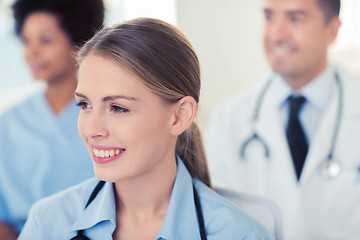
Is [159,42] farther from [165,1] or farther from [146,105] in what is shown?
[165,1]

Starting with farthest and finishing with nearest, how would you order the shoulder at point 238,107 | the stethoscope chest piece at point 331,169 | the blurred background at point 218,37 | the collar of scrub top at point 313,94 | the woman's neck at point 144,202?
the blurred background at point 218,37
the shoulder at point 238,107
the collar of scrub top at point 313,94
the stethoscope chest piece at point 331,169
the woman's neck at point 144,202

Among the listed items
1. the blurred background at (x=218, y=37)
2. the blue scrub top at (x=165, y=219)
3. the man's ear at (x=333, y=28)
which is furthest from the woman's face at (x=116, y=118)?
the blurred background at (x=218, y=37)

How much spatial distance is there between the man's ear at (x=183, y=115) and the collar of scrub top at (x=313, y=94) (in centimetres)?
67

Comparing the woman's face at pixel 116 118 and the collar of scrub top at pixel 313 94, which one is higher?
the woman's face at pixel 116 118

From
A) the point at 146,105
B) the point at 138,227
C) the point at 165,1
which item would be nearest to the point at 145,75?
the point at 146,105

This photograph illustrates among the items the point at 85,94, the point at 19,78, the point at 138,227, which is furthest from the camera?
the point at 19,78

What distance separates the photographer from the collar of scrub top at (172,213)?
808mm

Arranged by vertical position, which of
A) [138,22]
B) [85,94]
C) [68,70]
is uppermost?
[138,22]

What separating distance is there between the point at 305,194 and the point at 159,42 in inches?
30.4

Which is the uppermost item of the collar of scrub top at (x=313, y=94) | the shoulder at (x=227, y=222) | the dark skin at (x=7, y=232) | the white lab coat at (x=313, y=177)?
the collar of scrub top at (x=313, y=94)

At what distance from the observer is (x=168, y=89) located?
782mm

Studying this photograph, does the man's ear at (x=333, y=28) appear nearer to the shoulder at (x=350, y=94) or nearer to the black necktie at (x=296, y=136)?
the shoulder at (x=350, y=94)

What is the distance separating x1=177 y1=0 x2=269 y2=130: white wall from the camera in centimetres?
196

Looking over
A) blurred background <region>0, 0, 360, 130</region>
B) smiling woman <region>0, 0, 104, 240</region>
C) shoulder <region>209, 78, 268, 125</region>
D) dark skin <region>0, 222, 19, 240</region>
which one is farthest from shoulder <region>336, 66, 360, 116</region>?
dark skin <region>0, 222, 19, 240</region>
